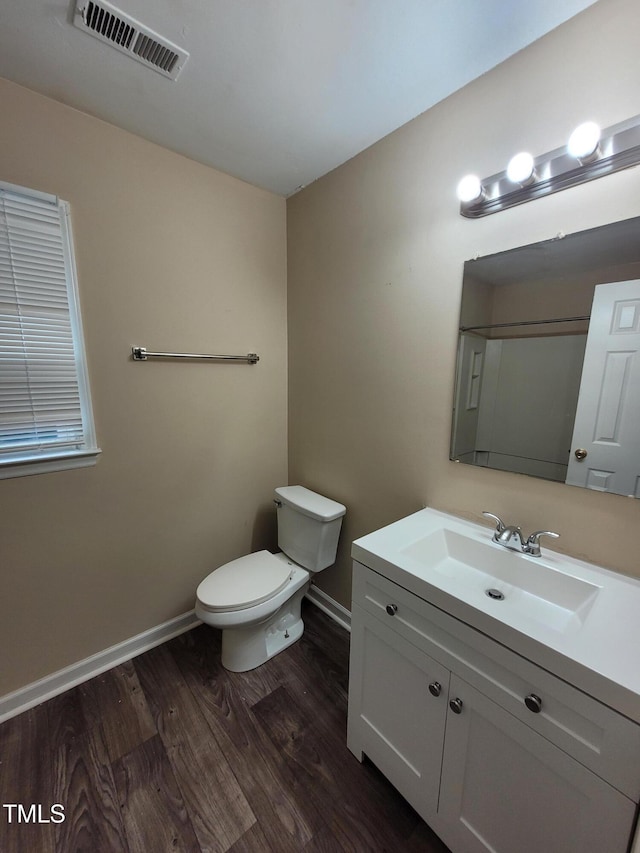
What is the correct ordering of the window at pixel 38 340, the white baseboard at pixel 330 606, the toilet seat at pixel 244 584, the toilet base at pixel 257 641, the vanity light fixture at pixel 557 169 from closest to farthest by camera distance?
the vanity light fixture at pixel 557 169
the window at pixel 38 340
the toilet seat at pixel 244 584
the toilet base at pixel 257 641
the white baseboard at pixel 330 606

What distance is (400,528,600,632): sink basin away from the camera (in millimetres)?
914

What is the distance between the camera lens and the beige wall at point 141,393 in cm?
133

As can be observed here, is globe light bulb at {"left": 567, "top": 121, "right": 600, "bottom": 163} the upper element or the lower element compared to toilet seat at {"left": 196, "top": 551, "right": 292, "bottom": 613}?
upper

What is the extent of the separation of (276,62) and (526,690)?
6.22 ft

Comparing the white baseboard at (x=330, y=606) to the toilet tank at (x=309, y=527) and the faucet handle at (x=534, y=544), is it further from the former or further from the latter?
the faucet handle at (x=534, y=544)

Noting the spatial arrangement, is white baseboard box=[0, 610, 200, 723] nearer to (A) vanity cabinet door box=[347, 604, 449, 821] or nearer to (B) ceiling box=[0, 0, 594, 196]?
(A) vanity cabinet door box=[347, 604, 449, 821]

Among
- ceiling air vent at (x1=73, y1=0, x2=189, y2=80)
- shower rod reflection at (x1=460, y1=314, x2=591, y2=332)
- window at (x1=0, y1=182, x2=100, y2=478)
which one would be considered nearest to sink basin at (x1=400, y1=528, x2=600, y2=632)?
shower rod reflection at (x1=460, y1=314, x2=591, y2=332)

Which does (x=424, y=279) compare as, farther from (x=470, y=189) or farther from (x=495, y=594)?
(x=495, y=594)

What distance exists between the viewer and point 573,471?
1.04 metres

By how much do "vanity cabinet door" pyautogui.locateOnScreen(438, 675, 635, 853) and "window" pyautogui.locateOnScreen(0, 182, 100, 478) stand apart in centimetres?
164

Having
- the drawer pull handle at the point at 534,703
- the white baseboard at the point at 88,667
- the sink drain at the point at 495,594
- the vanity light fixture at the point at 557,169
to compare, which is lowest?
the white baseboard at the point at 88,667

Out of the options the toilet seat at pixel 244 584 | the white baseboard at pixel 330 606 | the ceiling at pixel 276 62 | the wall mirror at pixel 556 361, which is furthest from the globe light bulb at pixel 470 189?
the white baseboard at pixel 330 606

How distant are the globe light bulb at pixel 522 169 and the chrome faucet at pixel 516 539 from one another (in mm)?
1053

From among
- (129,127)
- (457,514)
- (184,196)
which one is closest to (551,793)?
(457,514)
